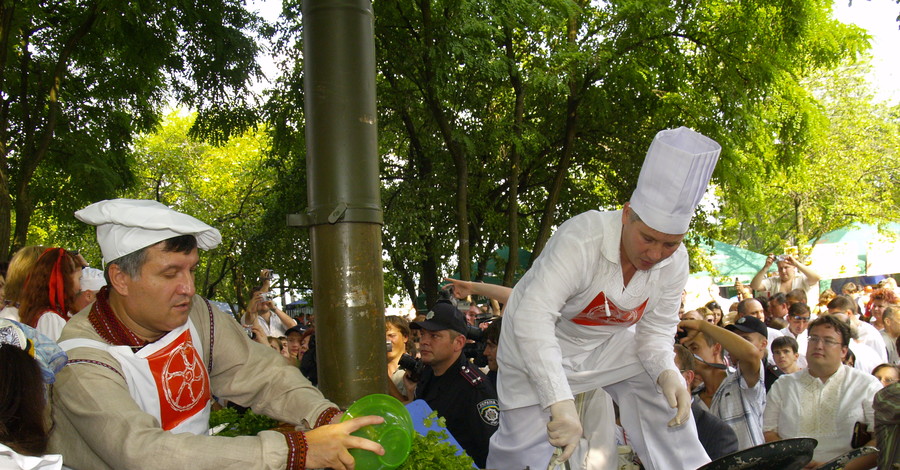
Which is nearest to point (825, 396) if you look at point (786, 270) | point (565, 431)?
point (565, 431)

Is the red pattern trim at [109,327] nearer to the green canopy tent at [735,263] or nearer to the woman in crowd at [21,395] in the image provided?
the woman in crowd at [21,395]

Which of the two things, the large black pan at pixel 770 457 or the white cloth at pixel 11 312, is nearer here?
the large black pan at pixel 770 457

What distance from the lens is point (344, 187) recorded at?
343cm

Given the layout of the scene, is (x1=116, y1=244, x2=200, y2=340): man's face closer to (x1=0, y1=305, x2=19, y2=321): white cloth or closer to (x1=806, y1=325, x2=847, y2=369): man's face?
(x1=0, y1=305, x2=19, y2=321): white cloth

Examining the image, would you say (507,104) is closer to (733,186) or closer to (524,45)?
(524,45)

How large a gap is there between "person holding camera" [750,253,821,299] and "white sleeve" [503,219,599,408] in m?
8.80

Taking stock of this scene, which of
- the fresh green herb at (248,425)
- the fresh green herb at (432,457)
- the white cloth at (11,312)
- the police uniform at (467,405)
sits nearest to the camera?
the fresh green herb at (432,457)

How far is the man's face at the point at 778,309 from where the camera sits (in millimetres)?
10133

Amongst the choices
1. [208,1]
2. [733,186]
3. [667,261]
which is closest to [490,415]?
[667,261]

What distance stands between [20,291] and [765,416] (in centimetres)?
517

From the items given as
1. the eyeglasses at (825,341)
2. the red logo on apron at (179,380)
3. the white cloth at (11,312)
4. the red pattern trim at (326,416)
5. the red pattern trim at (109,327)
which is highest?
the red pattern trim at (109,327)

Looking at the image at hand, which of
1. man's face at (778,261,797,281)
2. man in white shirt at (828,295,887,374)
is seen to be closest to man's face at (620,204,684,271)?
man in white shirt at (828,295,887,374)

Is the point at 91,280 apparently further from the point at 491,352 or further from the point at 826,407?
the point at 826,407

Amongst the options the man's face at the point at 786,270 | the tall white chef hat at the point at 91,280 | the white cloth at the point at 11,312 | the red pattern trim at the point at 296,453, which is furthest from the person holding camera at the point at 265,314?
the man's face at the point at 786,270
